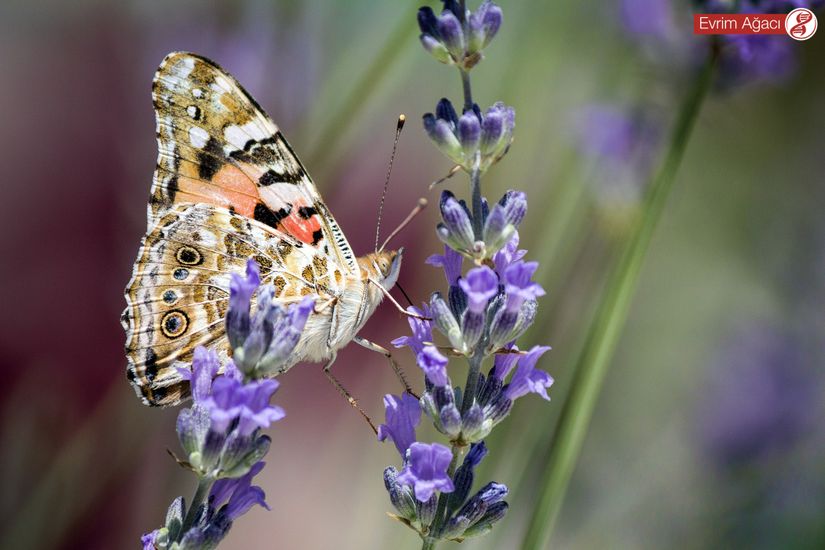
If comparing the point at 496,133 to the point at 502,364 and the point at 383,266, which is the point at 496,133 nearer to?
the point at 502,364

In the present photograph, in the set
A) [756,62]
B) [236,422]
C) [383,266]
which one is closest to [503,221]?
[236,422]

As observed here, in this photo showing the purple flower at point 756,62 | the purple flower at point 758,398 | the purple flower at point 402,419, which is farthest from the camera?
the purple flower at point 758,398

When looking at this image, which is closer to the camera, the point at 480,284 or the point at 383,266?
the point at 480,284

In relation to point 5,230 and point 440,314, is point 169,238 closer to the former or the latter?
point 440,314

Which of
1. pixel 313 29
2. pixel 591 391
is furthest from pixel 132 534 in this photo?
pixel 591 391

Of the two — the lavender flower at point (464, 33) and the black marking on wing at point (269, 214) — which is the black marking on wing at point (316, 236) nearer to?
the black marking on wing at point (269, 214)

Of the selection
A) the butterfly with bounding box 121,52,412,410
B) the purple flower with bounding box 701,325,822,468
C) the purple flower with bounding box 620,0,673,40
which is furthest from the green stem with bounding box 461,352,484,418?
the purple flower with bounding box 701,325,822,468

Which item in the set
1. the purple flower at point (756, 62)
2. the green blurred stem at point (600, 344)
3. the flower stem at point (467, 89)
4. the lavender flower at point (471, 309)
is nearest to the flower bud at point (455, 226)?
the lavender flower at point (471, 309)
